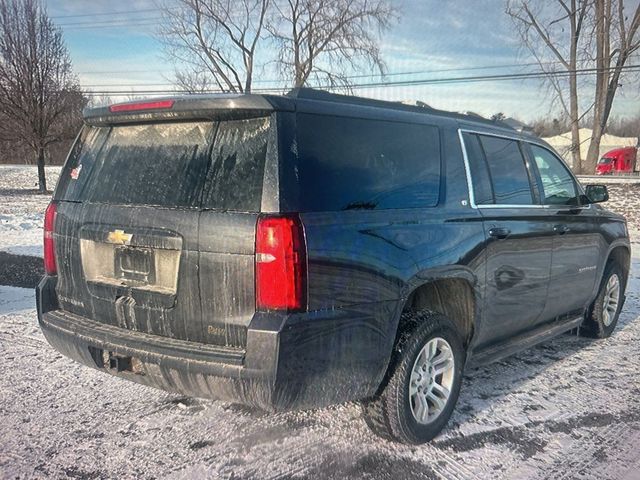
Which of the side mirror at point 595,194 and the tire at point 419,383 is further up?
the side mirror at point 595,194

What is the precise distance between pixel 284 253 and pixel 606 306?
4.32 meters

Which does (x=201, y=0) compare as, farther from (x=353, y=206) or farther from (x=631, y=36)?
(x=353, y=206)

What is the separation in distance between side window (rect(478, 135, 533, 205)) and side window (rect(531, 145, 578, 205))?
0.93ft

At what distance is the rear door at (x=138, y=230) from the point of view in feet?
9.21

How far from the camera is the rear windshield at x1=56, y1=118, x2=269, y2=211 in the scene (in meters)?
2.72

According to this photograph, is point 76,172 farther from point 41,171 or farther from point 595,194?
point 41,171

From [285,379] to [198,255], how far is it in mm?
718

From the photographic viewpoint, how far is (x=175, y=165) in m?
2.95

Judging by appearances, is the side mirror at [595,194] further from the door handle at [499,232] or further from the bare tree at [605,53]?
the bare tree at [605,53]

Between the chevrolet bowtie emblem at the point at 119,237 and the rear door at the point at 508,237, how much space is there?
2173 mm

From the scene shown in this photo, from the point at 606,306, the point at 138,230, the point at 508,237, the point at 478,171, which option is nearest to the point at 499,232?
the point at 508,237

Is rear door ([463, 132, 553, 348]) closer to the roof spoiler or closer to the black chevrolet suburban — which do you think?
the black chevrolet suburban

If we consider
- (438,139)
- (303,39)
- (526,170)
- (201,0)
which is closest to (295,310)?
(438,139)

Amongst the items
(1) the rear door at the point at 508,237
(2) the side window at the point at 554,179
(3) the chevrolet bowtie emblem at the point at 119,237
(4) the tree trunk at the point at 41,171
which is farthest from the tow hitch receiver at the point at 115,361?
(4) the tree trunk at the point at 41,171
